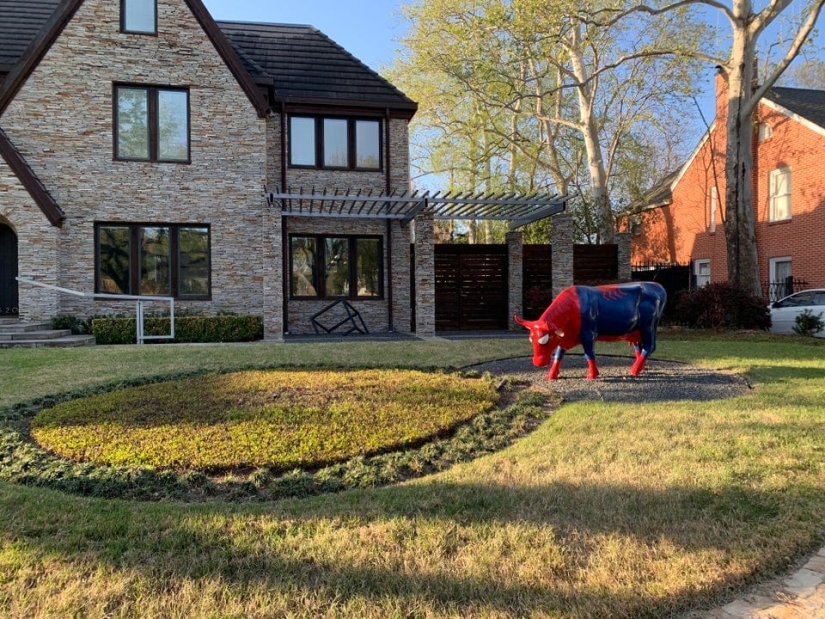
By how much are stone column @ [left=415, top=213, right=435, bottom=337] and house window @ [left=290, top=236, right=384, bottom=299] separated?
2.27 metres

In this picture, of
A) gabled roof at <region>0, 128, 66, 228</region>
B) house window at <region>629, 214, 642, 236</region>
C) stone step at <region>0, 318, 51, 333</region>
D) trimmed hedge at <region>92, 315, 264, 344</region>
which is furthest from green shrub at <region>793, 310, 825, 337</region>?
gabled roof at <region>0, 128, 66, 228</region>

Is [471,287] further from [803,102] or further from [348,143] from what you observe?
[803,102]

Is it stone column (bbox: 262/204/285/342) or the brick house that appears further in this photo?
the brick house

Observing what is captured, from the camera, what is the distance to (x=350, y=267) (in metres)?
17.1

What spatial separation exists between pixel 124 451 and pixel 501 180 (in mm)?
30485

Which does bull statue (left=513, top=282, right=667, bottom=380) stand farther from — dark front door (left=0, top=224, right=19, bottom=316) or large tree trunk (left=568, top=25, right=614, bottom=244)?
large tree trunk (left=568, top=25, right=614, bottom=244)

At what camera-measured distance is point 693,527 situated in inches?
126

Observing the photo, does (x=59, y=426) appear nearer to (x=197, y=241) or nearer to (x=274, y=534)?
(x=274, y=534)

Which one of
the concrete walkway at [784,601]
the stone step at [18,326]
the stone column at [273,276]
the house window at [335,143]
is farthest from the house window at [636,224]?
the concrete walkway at [784,601]

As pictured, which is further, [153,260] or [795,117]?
[795,117]

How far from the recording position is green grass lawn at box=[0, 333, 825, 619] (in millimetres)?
2527

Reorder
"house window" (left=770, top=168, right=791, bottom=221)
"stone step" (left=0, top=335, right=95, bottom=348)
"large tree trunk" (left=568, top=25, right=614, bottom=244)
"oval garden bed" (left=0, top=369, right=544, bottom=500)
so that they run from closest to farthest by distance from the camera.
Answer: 1. "oval garden bed" (left=0, top=369, right=544, bottom=500)
2. "stone step" (left=0, top=335, right=95, bottom=348)
3. "house window" (left=770, top=168, right=791, bottom=221)
4. "large tree trunk" (left=568, top=25, right=614, bottom=244)

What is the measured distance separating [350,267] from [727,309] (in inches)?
434

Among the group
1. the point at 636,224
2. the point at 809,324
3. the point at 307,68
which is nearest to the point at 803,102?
the point at 636,224
